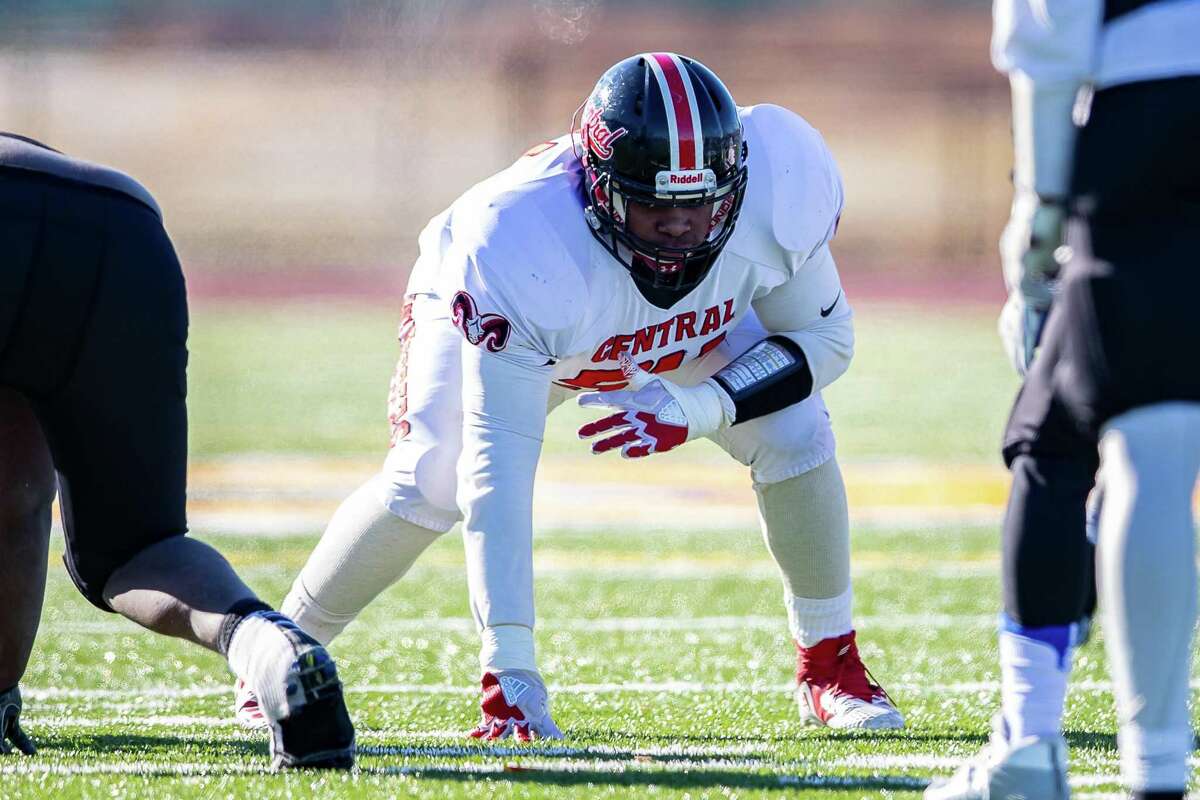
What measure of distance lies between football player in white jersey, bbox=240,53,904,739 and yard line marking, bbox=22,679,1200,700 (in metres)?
0.34

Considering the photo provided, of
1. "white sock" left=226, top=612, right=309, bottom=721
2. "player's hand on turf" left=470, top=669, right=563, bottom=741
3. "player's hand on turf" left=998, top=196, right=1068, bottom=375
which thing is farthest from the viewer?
"player's hand on turf" left=470, top=669, right=563, bottom=741

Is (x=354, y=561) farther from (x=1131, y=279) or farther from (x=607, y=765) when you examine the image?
(x=1131, y=279)

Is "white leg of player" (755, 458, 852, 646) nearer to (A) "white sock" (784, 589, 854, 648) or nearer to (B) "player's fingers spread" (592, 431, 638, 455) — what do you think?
(A) "white sock" (784, 589, 854, 648)

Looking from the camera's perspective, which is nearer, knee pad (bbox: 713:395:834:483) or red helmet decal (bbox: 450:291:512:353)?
red helmet decal (bbox: 450:291:512:353)

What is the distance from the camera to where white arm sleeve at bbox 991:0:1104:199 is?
81.7 inches

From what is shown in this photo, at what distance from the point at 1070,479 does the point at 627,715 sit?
1.44 metres

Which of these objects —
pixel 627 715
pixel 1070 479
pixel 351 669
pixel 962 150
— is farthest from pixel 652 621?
pixel 962 150

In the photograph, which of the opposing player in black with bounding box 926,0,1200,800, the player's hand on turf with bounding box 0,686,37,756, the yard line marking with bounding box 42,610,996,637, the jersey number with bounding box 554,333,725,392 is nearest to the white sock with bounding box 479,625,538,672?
the jersey number with bounding box 554,333,725,392

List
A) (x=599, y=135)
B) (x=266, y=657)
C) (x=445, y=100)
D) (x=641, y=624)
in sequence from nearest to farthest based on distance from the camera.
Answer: (x=266, y=657)
(x=599, y=135)
(x=641, y=624)
(x=445, y=100)

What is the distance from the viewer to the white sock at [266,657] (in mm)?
2482

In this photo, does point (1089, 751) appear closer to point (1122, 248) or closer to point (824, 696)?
point (824, 696)

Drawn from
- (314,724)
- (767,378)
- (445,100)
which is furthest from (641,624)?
(445,100)

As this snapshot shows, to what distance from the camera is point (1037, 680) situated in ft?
7.59

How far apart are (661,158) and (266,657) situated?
1.17 m
